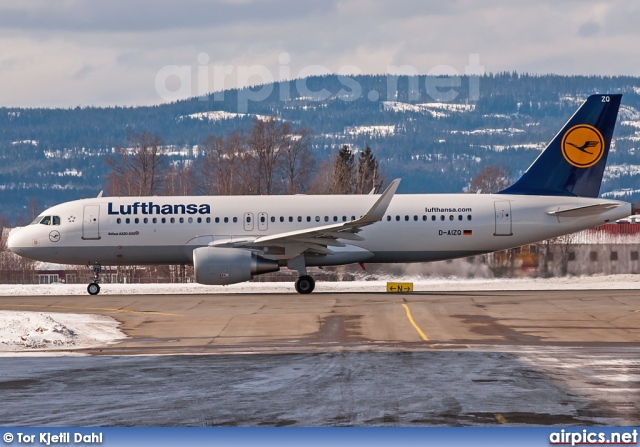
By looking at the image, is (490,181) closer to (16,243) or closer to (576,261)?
(576,261)

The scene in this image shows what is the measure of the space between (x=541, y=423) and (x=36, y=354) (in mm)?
11370

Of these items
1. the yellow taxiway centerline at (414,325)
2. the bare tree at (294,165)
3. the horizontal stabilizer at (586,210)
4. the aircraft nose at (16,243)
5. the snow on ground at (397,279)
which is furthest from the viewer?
the bare tree at (294,165)

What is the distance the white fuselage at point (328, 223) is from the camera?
37.1 meters

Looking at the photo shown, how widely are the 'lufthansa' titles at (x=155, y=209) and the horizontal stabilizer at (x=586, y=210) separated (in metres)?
12.3

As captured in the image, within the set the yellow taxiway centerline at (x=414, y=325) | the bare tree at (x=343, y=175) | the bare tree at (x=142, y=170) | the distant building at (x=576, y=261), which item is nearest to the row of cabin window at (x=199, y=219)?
the yellow taxiway centerline at (x=414, y=325)

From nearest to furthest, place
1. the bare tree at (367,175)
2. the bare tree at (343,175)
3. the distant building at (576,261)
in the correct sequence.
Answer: the distant building at (576,261) → the bare tree at (343,175) → the bare tree at (367,175)

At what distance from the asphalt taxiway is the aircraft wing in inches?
174

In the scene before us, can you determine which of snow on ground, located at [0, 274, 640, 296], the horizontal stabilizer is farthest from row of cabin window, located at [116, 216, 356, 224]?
the horizontal stabilizer

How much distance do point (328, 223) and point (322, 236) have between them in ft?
5.66

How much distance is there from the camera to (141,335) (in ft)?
78.8

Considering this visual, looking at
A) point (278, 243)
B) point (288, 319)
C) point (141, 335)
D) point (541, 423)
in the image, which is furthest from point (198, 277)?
point (541, 423)

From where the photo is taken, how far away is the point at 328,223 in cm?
3703

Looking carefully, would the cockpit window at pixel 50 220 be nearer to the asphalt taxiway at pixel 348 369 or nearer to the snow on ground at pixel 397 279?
the snow on ground at pixel 397 279

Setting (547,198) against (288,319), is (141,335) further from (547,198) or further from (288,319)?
(547,198)
